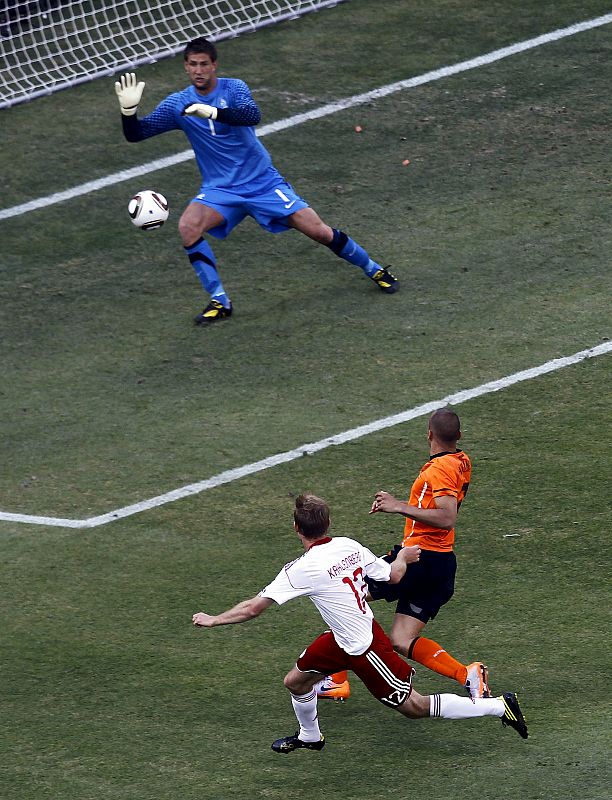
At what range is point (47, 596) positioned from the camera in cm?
894

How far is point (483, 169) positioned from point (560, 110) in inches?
55.0

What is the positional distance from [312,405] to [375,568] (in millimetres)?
Answer: 3766

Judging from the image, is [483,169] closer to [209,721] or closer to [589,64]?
[589,64]

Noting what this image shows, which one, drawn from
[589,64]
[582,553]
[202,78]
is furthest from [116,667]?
→ [589,64]

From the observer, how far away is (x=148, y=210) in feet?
37.8

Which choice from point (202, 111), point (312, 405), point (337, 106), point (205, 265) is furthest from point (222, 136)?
point (337, 106)

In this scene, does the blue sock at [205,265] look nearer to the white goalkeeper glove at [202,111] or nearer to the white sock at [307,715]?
the white goalkeeper glove at [202,111]

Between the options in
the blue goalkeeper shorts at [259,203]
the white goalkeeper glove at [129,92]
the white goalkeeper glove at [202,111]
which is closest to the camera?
the white goalkeeper glove at [202,111]

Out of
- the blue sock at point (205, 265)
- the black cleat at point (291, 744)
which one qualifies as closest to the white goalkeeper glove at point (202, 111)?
the blue sock at point (205, 265)

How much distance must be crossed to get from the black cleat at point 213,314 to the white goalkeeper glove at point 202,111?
5.20 feet

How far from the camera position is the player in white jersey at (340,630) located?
6961mm

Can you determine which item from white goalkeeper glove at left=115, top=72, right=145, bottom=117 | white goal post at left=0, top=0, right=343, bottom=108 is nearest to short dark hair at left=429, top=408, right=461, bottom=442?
white goalkeeper glove at left=115, top=72, right=145, bottom=117

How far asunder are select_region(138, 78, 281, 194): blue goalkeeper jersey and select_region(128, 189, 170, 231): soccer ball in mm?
487

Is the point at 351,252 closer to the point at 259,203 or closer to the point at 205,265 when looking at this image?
the point at 259,203
